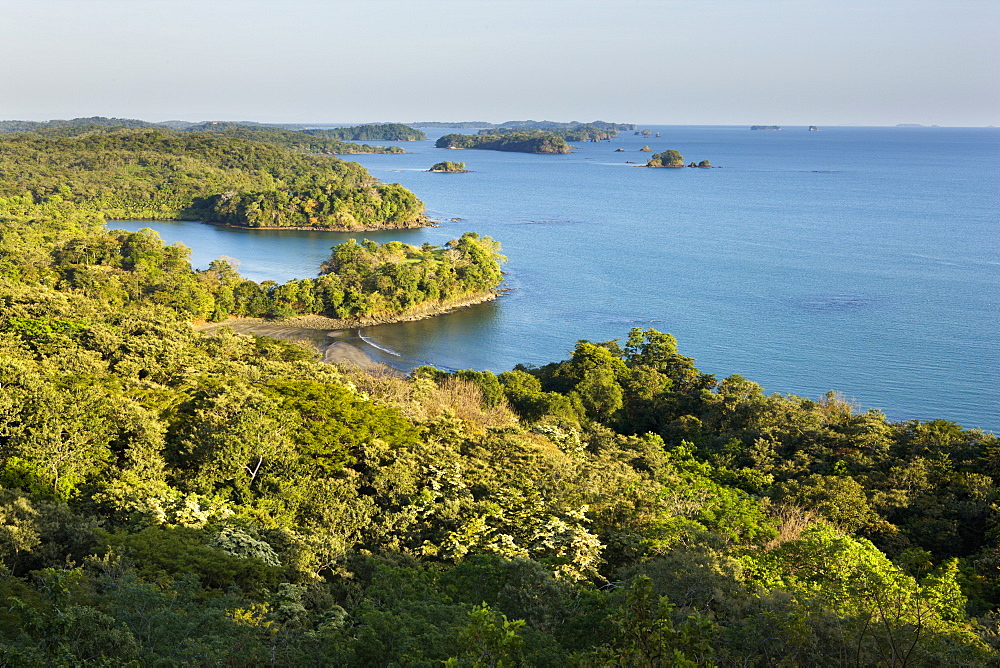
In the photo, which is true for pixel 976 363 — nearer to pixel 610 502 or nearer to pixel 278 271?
pixel 610 502

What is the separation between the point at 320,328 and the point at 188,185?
67.1m

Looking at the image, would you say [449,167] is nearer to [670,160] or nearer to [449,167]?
[449,167]

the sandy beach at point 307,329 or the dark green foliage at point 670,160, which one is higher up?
the dark green foliage at point 670,160

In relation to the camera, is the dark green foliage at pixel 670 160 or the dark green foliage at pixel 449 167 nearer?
the dark green foliage at pixel 449 167

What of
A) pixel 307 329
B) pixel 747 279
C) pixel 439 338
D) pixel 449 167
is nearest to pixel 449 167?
pixel 449 167

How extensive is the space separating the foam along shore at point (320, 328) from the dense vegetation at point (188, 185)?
128 feet

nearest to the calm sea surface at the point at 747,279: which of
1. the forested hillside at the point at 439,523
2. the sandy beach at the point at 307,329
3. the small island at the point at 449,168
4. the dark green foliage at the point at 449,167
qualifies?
the sandy beach at the point at 307,329

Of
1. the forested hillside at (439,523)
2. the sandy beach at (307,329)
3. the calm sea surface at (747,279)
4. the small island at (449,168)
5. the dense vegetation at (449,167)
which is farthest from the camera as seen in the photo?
the dense vegetation at (449,167)

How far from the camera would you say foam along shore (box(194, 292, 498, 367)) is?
150 feet

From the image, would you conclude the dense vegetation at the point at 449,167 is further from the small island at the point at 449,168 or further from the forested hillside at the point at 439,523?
the forested hillside at the point at 439,523

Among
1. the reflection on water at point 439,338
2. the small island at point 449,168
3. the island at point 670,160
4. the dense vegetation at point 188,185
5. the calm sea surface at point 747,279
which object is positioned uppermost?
the island at point 670,160

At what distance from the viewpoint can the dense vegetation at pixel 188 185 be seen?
297ft

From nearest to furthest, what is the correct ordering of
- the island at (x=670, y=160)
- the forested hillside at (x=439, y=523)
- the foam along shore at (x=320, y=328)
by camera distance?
the forested hillside at (x=439, y=523), the foam along shore at (x=320, y=328), the island at (x=670, y=160)

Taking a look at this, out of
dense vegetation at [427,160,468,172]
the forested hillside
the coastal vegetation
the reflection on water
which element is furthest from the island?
the forested hillside
